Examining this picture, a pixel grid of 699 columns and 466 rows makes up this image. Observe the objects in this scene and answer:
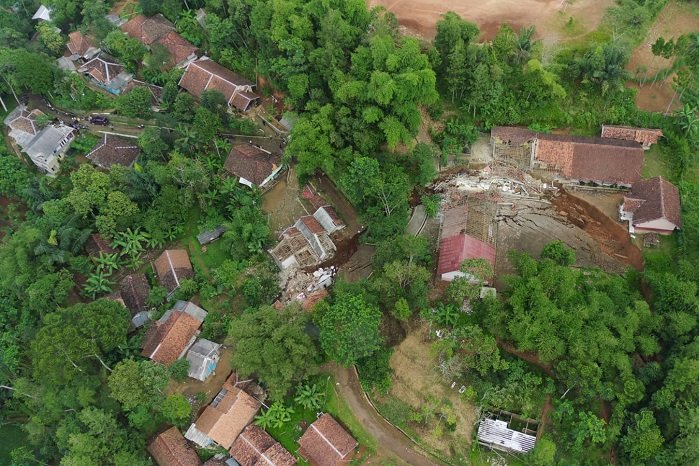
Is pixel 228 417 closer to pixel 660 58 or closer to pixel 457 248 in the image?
pixel 457 248

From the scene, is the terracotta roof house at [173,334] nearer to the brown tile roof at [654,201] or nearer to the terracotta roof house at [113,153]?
the terracotta roof house at [113,153]

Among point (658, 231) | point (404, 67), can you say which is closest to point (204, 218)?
point (404, 67)

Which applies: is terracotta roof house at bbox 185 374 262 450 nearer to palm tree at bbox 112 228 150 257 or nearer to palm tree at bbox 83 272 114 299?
palm tree at bbox 83 272 114 299

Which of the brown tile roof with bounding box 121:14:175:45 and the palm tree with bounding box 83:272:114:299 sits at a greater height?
the brown tile roof with bounding box 121:14:175:45

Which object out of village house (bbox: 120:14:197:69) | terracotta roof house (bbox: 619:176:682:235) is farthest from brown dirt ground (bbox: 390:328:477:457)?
village house (bbox: 120:14:197:69)

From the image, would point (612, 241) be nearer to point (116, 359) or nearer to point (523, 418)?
point (523, 418)

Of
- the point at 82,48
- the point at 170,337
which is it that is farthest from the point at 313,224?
the point at 82,48
